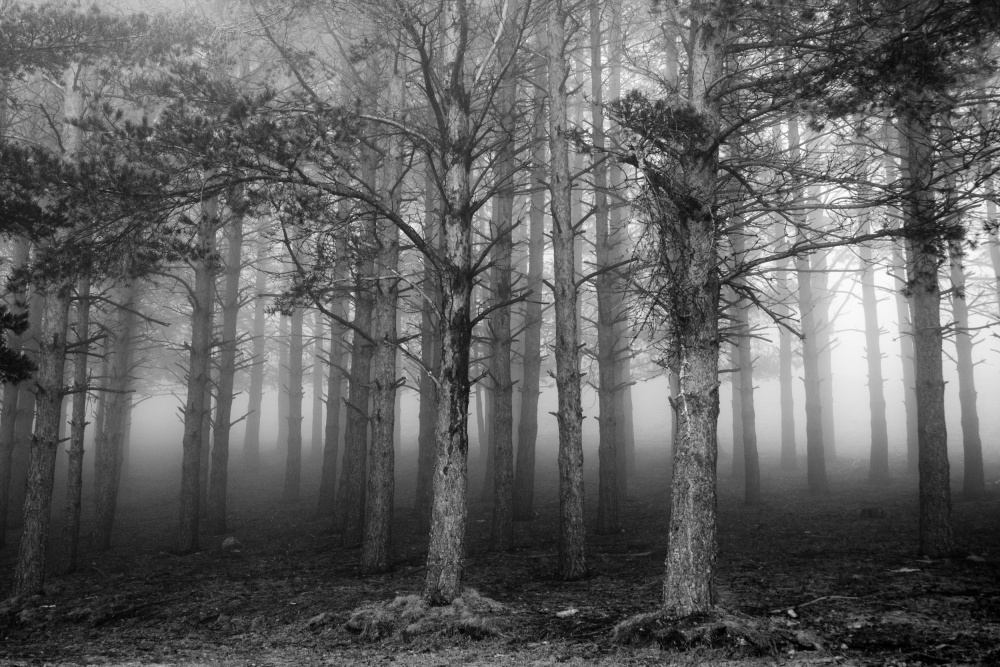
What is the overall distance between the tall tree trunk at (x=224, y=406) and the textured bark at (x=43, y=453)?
4081 mm

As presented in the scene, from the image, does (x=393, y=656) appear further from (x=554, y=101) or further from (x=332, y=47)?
(x=332, y=47)

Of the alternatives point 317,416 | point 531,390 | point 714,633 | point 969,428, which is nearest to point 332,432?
point 531,390

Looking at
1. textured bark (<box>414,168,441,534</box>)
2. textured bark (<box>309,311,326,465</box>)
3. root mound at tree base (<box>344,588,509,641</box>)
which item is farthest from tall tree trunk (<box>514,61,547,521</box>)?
textured bark (<box>309,311,326,465</box>)

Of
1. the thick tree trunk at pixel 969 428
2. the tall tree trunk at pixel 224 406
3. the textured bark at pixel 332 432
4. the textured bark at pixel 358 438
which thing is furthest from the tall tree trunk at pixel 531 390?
the thick tree trunk at pixel 969 428

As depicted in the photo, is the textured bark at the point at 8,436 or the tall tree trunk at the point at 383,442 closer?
Answer: the tall tree trunk at the point at 383,442

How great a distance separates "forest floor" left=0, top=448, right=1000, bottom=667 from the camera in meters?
5.94

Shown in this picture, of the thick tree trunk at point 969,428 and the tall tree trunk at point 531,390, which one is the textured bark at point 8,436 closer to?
the tall tree trunk at point 531,390

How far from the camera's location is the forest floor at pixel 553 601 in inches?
234

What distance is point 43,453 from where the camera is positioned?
9.92m

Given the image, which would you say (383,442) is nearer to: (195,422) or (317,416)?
(195,422)

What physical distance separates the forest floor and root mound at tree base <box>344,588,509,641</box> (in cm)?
6

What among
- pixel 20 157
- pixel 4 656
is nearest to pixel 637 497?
pixel 4 656

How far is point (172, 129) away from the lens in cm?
722

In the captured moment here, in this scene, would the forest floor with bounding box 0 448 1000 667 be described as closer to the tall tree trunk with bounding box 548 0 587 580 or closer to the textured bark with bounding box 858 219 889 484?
the tall tree trunk with bounding box 548 0 587 580
